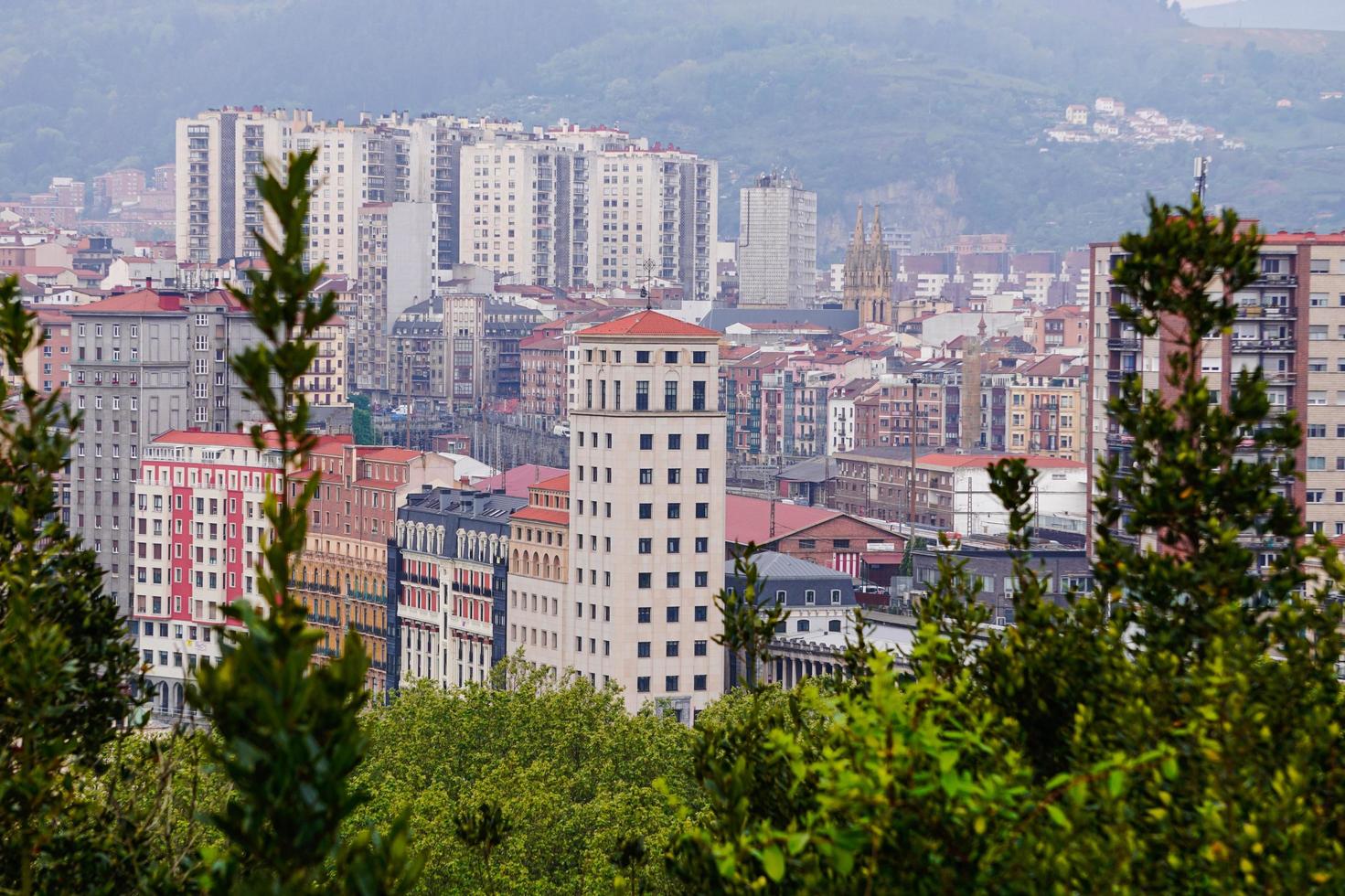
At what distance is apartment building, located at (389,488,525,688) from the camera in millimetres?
74812

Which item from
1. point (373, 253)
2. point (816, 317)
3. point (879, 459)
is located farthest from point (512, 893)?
point (816, 317)

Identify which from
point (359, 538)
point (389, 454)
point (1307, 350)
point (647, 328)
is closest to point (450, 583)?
point (359, 538)

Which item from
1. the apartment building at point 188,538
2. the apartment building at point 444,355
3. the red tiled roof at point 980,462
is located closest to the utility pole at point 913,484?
the red tiled roof at point 980,462

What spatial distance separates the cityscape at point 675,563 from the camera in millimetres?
12344

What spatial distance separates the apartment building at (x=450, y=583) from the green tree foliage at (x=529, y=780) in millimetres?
16594

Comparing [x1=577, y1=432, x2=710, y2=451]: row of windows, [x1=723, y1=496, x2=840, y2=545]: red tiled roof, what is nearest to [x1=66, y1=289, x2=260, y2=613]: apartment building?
[x1=723, y1=496, x2=840, y2=545]: red tiled roof

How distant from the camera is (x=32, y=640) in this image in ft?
49.0

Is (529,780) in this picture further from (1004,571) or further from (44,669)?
(44,669)

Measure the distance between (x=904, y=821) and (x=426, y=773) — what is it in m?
36.8

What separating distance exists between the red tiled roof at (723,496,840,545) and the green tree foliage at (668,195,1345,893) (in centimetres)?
6282

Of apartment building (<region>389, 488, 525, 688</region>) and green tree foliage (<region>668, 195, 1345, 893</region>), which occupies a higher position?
green tree foliage (<region>668, 195, 1345, 893</region>)

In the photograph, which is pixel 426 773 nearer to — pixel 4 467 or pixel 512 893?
pixel 512 893

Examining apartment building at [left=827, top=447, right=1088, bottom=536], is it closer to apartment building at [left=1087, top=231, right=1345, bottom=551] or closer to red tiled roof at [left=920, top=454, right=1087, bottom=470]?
red tiled roof at [left=920, top=454, right=1087, bottom=470]

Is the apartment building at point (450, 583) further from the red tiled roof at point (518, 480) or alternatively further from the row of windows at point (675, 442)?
the red tiled roof at point (518, 480)
